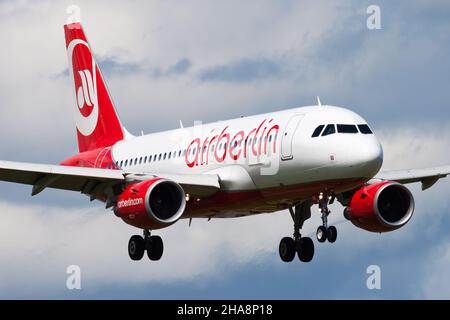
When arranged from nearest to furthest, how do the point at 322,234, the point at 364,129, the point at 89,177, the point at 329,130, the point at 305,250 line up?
1. the point at 329,130
2. the point at 364,129
3. the point at 322,234
4. the point at 89,177
5. the point at 305,250

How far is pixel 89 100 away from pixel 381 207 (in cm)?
1903

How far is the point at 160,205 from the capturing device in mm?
57344

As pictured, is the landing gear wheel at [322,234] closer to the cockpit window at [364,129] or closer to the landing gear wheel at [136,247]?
the cockpit window at [364,129]

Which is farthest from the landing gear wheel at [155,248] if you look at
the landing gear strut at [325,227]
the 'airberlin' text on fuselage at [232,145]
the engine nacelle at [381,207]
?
the landing gear strut at [325,227]

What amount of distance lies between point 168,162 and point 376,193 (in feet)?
30.0

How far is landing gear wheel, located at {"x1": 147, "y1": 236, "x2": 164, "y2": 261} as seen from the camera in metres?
61.3

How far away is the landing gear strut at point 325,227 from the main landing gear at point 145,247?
8.52 meters

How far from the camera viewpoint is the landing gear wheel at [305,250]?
60.2 metres

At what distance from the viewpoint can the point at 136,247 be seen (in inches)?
2405

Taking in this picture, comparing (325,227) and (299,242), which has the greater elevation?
(299,242)

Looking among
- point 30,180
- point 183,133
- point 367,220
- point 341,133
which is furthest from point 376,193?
point 30,180

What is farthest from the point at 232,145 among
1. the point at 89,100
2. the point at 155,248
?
the point at 89,100

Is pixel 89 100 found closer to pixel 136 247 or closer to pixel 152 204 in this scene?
pixel 136 247

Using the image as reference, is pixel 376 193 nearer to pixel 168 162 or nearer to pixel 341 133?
pixel 341 133
